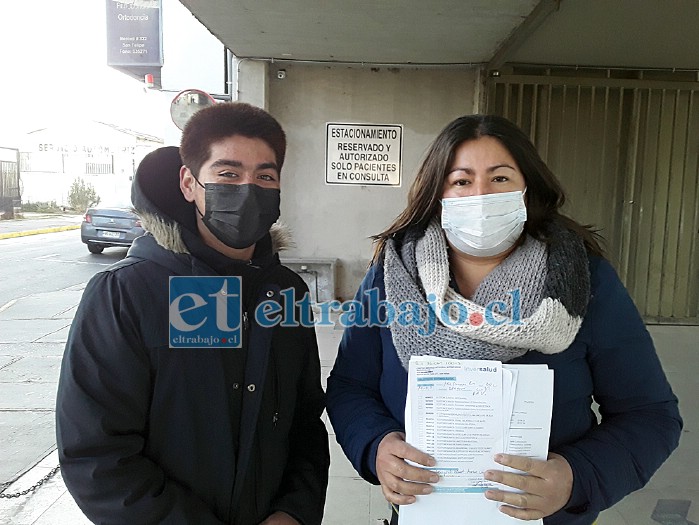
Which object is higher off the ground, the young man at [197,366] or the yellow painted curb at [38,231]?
the young man at [197,366]

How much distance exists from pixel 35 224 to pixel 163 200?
23145 millimetres

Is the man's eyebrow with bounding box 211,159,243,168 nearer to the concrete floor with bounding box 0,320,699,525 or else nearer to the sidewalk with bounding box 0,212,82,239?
the concrete floor with bounding box 0,320,699,525

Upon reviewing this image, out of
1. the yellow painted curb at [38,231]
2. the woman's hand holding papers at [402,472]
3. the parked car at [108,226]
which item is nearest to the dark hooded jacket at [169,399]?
the woman's hand holding papers at [402,472]

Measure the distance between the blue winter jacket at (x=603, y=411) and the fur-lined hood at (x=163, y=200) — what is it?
651 millimetres

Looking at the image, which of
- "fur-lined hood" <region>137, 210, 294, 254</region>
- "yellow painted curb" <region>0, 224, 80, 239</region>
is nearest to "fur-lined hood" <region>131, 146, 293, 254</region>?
"fur-lined hood" <region>137, 210, 294, 254</region>

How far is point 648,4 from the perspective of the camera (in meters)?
4.60

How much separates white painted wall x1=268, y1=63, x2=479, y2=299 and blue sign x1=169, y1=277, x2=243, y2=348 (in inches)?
202

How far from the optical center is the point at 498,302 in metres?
1.33

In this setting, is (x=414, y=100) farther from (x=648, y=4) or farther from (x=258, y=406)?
(x=258, y=406)

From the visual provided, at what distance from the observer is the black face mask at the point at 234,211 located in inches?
55.8

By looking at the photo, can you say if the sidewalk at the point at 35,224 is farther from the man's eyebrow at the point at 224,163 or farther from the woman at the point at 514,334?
the woman at the point at 514,334

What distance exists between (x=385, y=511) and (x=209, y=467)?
177 cm

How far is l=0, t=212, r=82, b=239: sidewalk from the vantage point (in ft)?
57.9

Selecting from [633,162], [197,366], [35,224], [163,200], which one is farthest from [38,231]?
[197,366]
